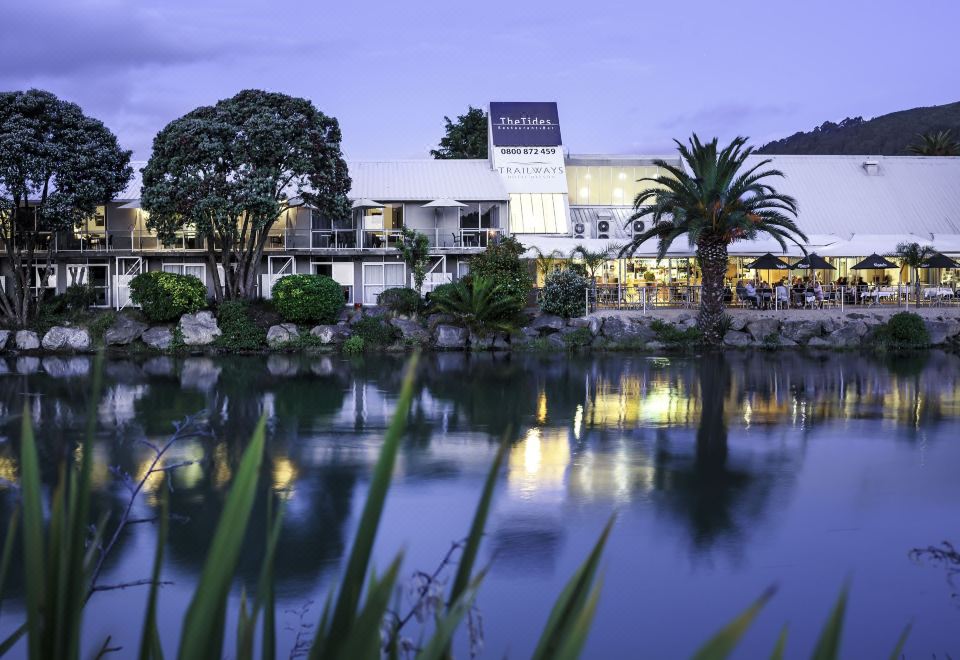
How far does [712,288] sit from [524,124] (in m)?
17.4

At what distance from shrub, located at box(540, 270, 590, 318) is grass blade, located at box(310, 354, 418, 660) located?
33.0 meters

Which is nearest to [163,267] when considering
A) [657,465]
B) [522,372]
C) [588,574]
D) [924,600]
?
[522,372]

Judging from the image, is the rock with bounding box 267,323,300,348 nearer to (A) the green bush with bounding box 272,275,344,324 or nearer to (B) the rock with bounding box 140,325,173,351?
(A) the green bush with bounding box 272,275,344,324

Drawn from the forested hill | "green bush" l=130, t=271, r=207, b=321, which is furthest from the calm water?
the forested hill

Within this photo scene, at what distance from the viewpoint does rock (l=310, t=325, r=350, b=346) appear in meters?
33.4

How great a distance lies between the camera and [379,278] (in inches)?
1606

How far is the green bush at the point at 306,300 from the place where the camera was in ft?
113

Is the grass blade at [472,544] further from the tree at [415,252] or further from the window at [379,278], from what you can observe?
the window at [379,278]

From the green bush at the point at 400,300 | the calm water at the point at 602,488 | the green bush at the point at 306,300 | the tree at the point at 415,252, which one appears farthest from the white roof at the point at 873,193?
the green bush at the point at 306,300

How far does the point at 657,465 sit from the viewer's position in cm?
1441

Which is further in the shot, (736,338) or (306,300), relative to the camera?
(306,300)

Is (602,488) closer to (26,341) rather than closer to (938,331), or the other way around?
(938,331)

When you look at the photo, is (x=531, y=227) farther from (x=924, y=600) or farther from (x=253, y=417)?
(x=924, y=600)

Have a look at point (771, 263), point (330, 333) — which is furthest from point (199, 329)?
point (771, 263)
